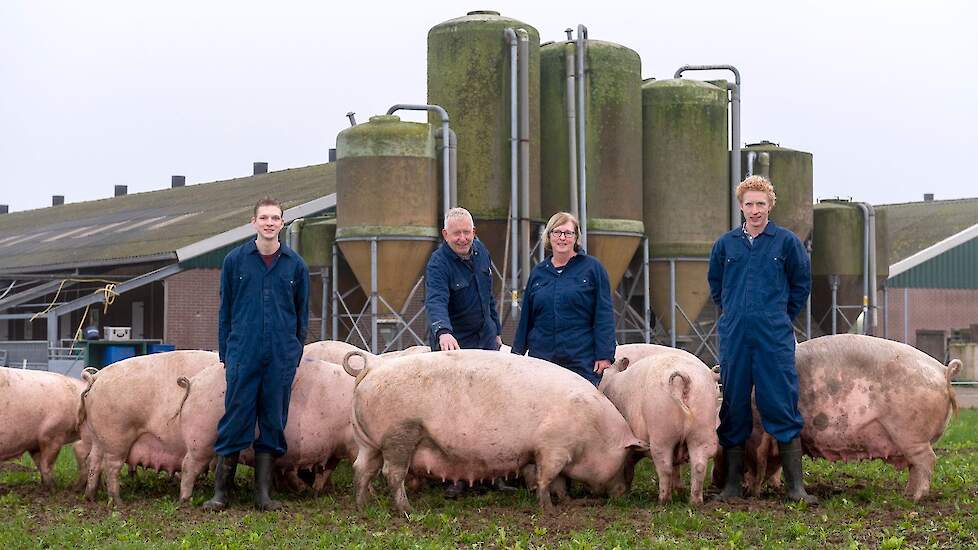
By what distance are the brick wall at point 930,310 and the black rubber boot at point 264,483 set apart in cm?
3284

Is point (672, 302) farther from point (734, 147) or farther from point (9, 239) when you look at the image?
point (9, 239)

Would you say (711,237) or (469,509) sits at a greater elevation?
(711,237)

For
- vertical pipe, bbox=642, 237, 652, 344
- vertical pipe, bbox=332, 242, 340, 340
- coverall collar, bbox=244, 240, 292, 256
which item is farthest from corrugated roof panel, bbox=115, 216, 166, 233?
coverall collar, bbox=244, 240, 292, 256

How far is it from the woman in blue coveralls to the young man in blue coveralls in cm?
174

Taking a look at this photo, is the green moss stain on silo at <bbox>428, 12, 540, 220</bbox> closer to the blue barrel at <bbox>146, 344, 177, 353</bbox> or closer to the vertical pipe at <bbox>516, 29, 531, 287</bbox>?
the vertical pipe at <bbox>516, 29, 531, 287</bbox>

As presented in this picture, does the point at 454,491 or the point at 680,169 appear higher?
the point at 680,169

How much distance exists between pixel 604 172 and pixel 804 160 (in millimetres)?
5272

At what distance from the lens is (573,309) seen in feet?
29.6

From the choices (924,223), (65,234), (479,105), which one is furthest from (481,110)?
(924,223)

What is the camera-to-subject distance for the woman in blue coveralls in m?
8.98

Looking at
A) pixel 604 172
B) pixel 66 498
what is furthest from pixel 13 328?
pixel 66 498

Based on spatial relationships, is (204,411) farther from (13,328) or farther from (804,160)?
(13,328)

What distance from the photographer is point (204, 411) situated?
882 centimetres

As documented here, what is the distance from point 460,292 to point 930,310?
3434 cm
